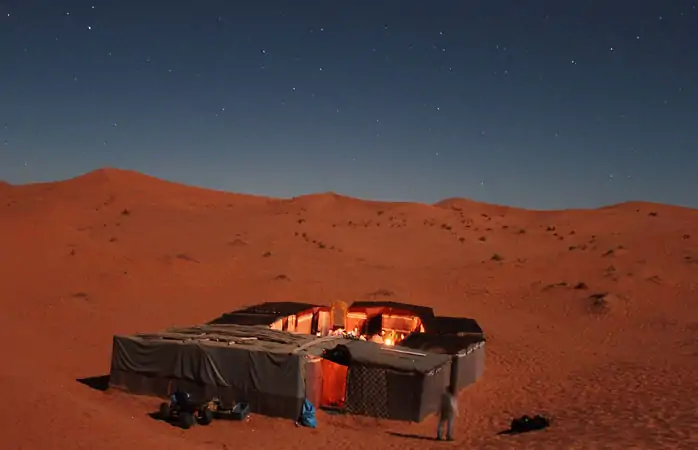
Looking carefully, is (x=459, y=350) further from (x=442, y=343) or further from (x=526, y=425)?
(x=526, y=425)

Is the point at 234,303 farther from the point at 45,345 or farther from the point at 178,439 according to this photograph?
the point at 178,439

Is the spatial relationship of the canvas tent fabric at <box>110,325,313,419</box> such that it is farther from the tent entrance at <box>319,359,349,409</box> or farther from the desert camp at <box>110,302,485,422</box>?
the tent entrance at <box>319,359,349,409</box>

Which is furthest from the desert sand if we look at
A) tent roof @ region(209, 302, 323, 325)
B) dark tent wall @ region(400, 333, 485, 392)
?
tent roof @ region(209, 302, 323, 325)

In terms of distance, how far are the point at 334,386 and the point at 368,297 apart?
17803 mm

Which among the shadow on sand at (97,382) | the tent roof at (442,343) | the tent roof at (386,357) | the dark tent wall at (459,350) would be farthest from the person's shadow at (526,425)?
the shadow on sand at (97,382)

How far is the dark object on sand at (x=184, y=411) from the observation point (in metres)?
14.6

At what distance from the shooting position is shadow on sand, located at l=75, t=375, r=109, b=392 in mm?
17616

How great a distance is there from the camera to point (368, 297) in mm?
34344

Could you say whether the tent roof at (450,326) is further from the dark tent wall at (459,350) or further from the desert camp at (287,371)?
the desert camp at (287,371)

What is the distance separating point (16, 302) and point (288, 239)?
24681 mm

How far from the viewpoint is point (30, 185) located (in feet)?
308

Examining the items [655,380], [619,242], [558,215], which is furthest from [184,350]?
[558,215]

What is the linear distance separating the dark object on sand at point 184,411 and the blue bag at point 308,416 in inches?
90.2

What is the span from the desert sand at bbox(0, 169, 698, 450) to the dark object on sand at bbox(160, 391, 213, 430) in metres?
0.34
